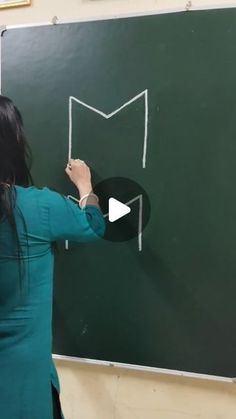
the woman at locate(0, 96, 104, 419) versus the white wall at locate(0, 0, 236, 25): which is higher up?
the white wall at locate(0, 0, 236, 25)

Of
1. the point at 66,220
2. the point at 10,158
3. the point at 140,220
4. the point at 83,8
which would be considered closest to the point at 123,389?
the point at 140,220

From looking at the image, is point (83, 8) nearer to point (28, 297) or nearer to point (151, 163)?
point (151, 163)

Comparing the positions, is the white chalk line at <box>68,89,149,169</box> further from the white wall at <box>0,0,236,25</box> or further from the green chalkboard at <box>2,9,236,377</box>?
the white wall at <box>0,0,236,25</box>

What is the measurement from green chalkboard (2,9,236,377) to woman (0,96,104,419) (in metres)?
0.34

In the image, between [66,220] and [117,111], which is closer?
[66,220]

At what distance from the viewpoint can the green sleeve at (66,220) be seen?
1.11 metres

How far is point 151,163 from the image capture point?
141cm

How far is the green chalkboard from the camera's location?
4.44ft

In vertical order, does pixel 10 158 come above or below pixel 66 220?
above

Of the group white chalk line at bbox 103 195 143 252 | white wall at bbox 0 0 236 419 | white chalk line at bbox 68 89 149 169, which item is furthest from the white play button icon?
white wall at bbox 0 0 236 419

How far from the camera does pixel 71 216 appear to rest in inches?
44.6

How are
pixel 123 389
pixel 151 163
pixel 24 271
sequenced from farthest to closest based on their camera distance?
pixel 123 389, pixel 151 163, pixel 24 271

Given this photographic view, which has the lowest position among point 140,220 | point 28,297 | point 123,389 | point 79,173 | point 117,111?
point 123,389

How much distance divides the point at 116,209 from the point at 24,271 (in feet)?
1.40
